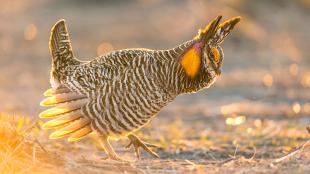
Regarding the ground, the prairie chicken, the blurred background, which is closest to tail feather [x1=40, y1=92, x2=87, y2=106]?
the prairie chicken

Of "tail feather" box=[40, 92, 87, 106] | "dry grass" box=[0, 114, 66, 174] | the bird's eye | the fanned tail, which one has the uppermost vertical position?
the bird's eye

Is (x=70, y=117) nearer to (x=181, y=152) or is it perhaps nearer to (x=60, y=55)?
(x=60, y=55)

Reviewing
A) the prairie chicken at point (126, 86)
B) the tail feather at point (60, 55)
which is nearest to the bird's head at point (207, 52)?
the prairie chicken at point (126, 86)

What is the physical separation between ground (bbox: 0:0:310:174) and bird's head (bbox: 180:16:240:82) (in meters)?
0.76

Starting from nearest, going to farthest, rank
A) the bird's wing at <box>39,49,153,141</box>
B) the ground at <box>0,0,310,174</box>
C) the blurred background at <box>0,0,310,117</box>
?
the ground at <box>0,0,310,174</box>
the bird's wing at <box>39,49,153,141</box>
the blurred background at <box>0,0,310,117</box>

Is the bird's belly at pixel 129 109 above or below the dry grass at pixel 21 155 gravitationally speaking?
above

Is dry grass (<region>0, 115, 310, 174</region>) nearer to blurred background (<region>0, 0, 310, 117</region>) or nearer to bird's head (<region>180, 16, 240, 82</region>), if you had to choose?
blurred background (<region>0, 0, 310, 117</region>)

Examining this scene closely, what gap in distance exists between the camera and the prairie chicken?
6551 millimetres

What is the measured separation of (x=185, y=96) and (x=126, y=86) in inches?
236

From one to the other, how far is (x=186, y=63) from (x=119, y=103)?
Result: 69cm

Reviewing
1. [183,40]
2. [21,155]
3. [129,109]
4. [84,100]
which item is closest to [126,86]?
[129,109]

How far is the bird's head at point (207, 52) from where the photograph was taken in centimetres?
686

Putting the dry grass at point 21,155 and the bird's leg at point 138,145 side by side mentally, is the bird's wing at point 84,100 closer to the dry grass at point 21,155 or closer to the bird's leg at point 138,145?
the dry grass at point 21,155

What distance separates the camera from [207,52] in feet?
22.8
